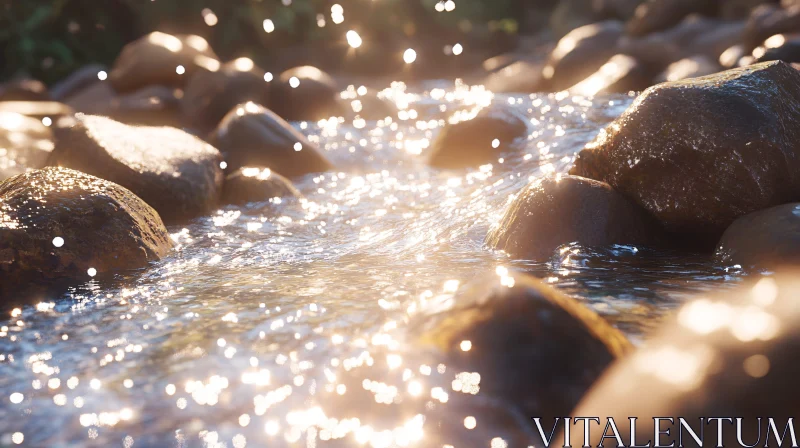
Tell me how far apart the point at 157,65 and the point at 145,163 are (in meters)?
6.16

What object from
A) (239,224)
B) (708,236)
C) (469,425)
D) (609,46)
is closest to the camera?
(469,425)

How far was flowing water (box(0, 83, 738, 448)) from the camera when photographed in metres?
2.37

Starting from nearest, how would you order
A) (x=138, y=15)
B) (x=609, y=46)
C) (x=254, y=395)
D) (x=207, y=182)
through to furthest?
(x=254, y=395), (x=207, y=182), (x=609, y=46), (x=138, y=15)

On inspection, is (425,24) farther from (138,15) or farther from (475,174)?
(475,174)

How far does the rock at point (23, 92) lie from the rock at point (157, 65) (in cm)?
223

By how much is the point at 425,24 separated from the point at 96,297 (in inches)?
667

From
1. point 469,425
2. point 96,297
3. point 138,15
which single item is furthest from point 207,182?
point 138,15

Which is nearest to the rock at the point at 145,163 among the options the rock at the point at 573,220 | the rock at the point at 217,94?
the rock at the point at 573,220

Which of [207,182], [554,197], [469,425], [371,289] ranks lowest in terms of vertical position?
[469,425]

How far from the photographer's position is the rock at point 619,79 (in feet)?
31.5

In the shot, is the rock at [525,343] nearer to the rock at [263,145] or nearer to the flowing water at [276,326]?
the flowing water at [276,326]

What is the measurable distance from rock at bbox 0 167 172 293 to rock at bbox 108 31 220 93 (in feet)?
23.3

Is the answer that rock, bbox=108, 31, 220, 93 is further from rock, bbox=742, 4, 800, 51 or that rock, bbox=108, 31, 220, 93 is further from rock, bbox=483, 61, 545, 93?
rock, bbox=742, 4, 800, 51

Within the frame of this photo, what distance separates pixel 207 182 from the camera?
6.05 meters
